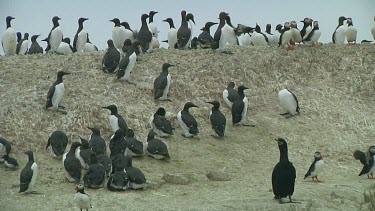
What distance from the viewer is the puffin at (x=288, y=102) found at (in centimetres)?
2283

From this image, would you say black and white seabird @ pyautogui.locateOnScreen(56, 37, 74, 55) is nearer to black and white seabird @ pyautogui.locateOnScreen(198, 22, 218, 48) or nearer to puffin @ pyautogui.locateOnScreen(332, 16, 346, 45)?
black and white seabird @ pyautogui.locateOnScreen(198, 22, 218, 48)

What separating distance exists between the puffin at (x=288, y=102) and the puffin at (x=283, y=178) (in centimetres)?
742

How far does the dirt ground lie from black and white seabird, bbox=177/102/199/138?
234mm

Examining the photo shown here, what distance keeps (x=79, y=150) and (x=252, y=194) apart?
417 centimetres

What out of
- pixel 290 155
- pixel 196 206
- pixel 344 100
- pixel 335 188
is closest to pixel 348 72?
pixel 344 100

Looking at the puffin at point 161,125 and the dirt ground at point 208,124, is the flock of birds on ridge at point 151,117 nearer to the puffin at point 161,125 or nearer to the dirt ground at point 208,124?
the puffin at point 161,125

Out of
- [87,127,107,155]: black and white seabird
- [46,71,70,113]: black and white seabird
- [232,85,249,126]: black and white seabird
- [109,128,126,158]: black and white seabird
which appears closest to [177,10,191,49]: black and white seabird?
[232,85,249,126]: black and white seabird

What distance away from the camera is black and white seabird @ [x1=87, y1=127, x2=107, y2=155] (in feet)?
59.2

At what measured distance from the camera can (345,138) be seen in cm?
2216

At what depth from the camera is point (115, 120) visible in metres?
19.9

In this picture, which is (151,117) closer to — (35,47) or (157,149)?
(157,149)

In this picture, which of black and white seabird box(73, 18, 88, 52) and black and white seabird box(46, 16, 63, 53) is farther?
black and white seabird box(73, 18, 88, 52)

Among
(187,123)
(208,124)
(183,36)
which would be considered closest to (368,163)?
(187,123)

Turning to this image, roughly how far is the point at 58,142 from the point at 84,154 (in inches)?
44.6
